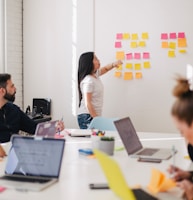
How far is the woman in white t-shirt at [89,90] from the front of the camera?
3.57 m

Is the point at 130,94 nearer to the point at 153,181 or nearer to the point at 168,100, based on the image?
the point at 168,100

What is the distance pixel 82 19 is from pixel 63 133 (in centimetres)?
182

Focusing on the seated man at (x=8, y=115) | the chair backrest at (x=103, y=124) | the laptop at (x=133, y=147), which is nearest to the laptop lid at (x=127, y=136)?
the laptop at (x=133, y=147)

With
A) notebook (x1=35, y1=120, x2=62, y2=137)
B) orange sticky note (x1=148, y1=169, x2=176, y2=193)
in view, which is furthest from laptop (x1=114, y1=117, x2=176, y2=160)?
orange sticky note (x1=148, y1=169, x2=176, y2=193)

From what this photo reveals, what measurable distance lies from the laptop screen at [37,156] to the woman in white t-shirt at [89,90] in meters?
Answer: 2.00

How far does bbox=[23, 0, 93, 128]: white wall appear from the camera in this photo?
13.6ft

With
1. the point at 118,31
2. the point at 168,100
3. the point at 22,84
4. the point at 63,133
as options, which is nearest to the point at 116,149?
the point at 63,133

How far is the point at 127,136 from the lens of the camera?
2.18 meters

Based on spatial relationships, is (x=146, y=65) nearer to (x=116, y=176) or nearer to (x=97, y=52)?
(x=97, y=52)

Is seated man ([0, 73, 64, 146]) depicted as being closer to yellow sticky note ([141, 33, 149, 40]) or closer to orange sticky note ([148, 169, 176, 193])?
orange sticky note ([148, 169, 176, 193])

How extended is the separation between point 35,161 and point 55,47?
2905mm

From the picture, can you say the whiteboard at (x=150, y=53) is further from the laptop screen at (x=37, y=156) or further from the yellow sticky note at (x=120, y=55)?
the laptop screen at (x=37, y=156)

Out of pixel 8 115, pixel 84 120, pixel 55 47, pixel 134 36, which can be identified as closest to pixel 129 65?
pixel 134 36

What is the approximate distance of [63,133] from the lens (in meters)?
2.81
